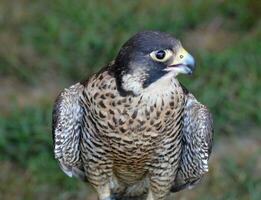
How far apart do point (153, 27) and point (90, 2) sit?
66 cm

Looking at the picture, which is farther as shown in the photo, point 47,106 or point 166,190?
point 47,106

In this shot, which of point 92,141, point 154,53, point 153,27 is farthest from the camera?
point 153,27

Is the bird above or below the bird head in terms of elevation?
below

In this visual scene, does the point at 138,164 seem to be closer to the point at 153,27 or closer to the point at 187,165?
the point at 187,165

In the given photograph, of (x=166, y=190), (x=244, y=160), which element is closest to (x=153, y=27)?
(x=244, y=160)

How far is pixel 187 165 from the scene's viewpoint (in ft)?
14.3

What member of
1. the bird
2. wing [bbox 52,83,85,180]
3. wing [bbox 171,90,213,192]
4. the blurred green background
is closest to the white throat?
the bird

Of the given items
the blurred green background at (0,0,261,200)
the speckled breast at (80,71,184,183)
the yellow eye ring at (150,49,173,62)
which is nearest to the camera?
the yellow eye ring at (150,49,173,62)

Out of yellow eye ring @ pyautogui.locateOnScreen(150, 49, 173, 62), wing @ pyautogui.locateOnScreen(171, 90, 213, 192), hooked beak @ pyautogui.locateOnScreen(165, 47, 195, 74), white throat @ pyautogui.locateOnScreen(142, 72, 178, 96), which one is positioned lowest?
wing @ pyautogui.locateOnScreen(171, 90, 213, 192)

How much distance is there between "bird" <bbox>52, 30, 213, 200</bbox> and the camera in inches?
150

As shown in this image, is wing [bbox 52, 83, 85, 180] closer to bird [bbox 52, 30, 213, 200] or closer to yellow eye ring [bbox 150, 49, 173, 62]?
bird [bbox 52, 30, 213, 200]

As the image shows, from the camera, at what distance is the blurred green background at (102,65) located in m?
5.82

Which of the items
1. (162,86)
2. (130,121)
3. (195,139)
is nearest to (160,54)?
(162,86)

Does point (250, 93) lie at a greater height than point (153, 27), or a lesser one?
lesser
